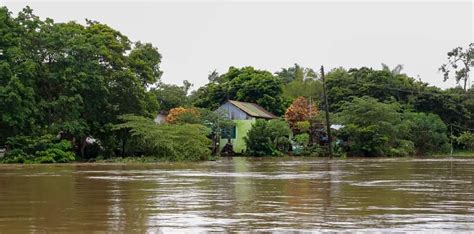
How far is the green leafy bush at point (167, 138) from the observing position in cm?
3744

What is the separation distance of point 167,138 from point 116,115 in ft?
16.4

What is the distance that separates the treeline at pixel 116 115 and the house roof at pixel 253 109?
125 inches

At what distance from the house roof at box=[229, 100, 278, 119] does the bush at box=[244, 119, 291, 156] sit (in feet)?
18.3

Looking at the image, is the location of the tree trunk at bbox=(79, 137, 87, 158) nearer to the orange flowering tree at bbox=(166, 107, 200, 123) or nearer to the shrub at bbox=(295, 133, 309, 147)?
the orange flowering tree at bbox=(166, 107, 200, 123)

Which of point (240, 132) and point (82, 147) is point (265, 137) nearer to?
point (240, 132)

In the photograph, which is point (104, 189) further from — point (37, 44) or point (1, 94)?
point (37, 44)

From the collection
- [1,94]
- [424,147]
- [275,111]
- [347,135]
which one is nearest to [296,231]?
[1,94]

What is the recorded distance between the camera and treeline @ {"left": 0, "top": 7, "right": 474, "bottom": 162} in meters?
35.0

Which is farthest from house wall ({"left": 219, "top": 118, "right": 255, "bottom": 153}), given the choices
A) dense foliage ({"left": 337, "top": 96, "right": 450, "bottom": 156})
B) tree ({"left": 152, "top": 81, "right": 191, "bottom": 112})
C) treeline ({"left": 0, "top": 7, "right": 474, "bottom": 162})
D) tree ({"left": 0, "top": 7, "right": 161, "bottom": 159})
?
tree ({"left": 0, "top": 7, "right": 161, "bottom": 159})

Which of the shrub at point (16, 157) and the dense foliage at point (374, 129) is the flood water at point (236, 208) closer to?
the shrub at point (16, 157)

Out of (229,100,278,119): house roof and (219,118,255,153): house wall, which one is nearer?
(219,118,255,153): house wall

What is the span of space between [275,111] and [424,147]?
15.5 metres

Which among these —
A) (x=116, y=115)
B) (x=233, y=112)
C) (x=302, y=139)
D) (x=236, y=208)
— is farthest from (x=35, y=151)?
(x=236, y=208)

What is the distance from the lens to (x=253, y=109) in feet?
195
